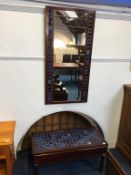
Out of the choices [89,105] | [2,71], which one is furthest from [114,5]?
[2,71]

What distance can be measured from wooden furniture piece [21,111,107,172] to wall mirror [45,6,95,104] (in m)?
0.37

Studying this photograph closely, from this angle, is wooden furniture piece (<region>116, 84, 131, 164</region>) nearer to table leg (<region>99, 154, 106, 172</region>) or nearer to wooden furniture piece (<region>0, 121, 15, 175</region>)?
table leg (<region>99, 154, 106, 172</region>)

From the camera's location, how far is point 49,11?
174 centimetres

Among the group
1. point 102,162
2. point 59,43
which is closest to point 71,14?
point 59,43

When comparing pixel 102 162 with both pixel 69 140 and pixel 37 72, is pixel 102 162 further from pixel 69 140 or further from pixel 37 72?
pixel 37 72

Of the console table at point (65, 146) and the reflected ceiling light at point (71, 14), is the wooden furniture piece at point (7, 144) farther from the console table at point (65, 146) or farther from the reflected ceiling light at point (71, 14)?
the reflected ceiling light at point (71, 14)

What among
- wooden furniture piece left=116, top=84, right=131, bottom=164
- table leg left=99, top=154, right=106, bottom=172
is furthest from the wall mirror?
table leg left=99, top=154, right=106, bottom=172

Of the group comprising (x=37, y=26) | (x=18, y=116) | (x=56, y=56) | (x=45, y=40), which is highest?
(x=37, y=26)

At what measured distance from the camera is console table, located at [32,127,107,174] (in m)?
1.77

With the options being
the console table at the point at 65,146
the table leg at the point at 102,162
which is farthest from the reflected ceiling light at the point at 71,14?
the table leg at the point at 102,162

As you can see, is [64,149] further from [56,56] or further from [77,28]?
[77,28]

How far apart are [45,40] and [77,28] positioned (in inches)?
15.4

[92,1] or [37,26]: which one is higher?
[92,1]

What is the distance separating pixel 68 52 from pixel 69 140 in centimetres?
101
